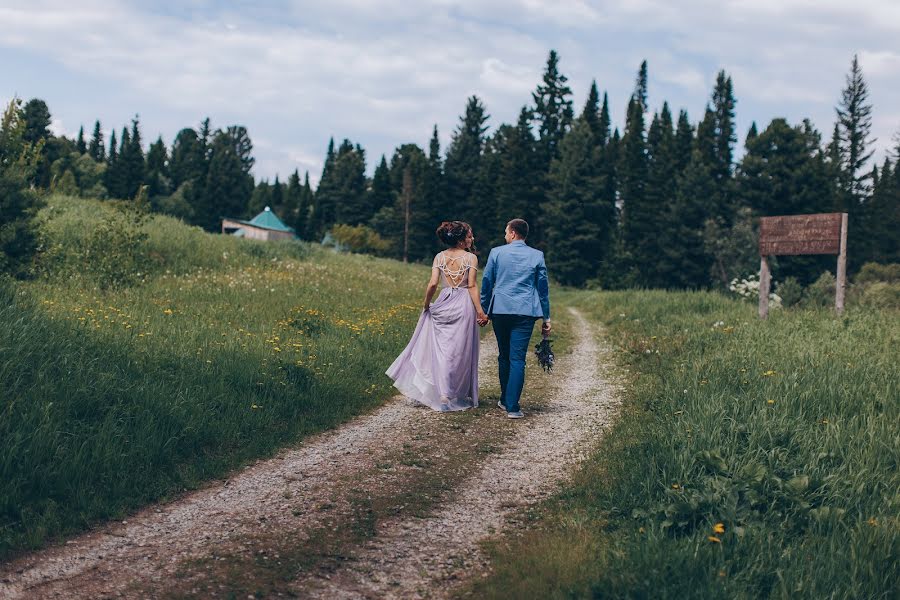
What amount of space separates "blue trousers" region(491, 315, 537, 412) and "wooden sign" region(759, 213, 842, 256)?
9112mm

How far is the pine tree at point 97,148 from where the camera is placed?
108438mm

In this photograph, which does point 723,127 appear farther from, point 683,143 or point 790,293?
point 790,293

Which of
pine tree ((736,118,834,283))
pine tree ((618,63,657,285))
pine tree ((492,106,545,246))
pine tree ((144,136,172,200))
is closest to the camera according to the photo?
pine tree ((736,118,834,283))

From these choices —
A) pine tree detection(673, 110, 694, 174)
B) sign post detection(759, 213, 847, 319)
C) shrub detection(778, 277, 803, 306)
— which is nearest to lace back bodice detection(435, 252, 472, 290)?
sign post detection(759, 213, 847, 319)

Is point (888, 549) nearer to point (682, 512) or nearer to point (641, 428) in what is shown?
point (682, 512)

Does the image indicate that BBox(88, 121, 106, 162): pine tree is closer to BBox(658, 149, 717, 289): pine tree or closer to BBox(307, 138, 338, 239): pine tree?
BBox(307, 138, 338, 239): pine tree

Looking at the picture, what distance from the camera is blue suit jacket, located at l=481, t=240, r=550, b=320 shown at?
329 inches

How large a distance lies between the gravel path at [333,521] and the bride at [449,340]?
1.02 m

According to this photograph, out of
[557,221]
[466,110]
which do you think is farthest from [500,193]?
[466,110]

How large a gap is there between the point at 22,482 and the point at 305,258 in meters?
20.6

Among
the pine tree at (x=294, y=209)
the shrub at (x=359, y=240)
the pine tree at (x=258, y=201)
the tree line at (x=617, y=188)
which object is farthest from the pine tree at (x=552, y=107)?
the pine tree at (x=258, y=201)

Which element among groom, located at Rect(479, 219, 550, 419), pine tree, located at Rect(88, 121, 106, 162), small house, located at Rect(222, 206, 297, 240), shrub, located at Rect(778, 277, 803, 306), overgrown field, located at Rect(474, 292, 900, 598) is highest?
pine tree, located at Rect(88, 121, 106, 162)

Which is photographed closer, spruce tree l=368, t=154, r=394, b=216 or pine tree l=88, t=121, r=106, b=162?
spruce tree l=368, t=154, r=394, b=216

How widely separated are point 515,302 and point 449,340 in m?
0.99
